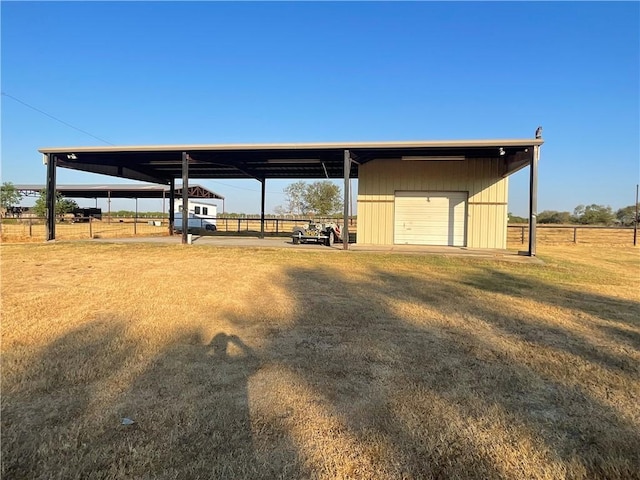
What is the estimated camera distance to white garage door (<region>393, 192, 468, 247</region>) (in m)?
14.9

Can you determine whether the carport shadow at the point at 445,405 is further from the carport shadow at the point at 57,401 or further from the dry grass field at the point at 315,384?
the carport shadow at the point at 57,401

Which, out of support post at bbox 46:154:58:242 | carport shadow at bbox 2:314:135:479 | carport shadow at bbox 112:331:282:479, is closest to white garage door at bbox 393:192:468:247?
carport shadow at bbox 112:331:282:479

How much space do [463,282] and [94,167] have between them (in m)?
15.9

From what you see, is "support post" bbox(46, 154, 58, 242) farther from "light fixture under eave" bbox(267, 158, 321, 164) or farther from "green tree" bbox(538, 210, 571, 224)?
"green tree" bbox(538, 210, 571, 224)

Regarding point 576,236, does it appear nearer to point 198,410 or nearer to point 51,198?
point 198,410

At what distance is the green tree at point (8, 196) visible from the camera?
1533 inches

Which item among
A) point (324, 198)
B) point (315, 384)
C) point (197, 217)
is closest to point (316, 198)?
point (324, 198)

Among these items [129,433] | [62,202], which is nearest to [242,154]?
[129,433]

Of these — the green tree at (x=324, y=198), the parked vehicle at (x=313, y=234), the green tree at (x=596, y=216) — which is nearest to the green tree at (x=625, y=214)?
the green tree at (x=596, y=216)

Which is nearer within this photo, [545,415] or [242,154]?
[545,415]

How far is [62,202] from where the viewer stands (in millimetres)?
33344

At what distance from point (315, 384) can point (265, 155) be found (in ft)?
42.2

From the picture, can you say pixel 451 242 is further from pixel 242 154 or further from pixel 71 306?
pixel 71 306

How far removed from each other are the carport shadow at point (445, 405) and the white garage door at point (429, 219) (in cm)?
1087
